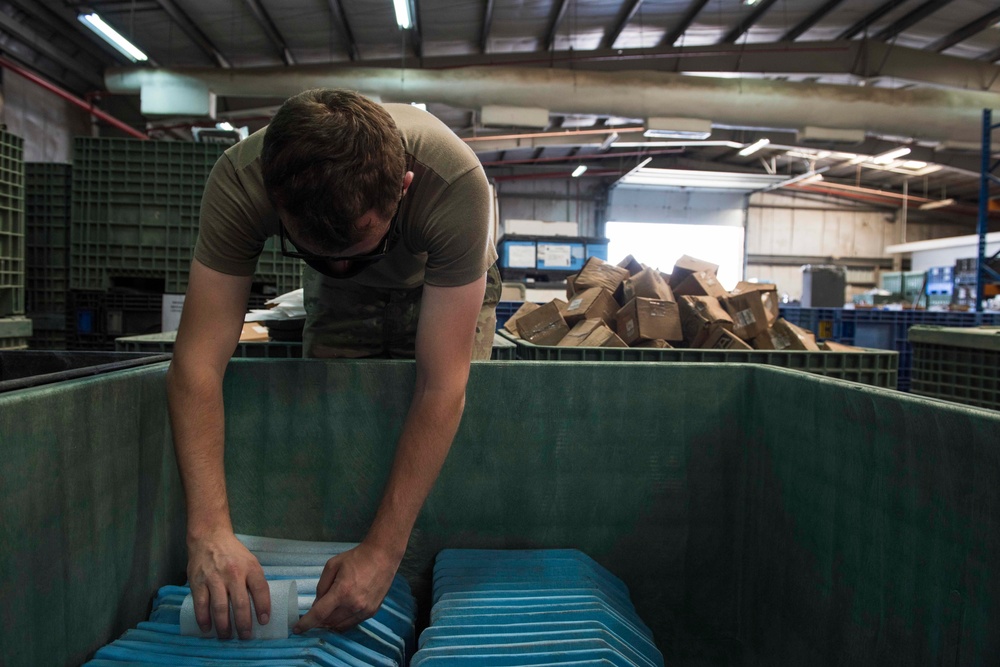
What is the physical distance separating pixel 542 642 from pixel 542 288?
24.9 ft

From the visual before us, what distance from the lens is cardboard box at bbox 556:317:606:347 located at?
261cm

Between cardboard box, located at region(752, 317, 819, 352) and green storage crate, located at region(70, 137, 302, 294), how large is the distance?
10.8 feet

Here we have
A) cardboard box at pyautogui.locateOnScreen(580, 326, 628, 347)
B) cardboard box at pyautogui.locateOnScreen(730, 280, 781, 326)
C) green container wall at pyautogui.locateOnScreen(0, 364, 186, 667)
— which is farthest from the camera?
cardboard box at pyautogui.locateOnScreen(730, 280, 781, 326)

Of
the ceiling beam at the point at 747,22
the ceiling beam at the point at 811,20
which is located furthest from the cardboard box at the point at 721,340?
the ceiling beam at the point at 811,20

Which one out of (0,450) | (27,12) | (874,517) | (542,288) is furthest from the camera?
(542,288)

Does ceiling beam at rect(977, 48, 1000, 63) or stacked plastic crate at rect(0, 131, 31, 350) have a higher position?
ceiling beam at rect(977, 48, 1000, 63)

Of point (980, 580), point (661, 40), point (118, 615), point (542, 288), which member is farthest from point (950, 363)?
point (661, 40)

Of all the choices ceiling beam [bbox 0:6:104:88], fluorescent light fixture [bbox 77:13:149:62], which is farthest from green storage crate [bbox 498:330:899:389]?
ceiling beam [bbox 0:6:104:88]

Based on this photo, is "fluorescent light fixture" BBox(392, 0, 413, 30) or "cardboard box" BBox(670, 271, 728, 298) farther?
"fluorescent light fixture" BBox(392, 0, 413, 30)

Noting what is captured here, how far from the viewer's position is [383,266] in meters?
1.54

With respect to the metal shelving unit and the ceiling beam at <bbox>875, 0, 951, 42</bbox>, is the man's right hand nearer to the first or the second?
the metal shelving unit

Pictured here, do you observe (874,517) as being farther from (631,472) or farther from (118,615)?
(118,615)

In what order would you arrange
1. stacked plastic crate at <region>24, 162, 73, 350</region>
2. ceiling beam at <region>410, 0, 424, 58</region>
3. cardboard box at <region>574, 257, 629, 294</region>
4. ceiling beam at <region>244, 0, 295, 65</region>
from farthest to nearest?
ceiling beam at <region>410, 0, 424, 58</region>
ceiling beam at <region>244, 0, 295, 65</region>
stacked plastic crate at <region>24, 162, 73, 350</region>
cardboard box at <region>574, 257, 629, 294</region>

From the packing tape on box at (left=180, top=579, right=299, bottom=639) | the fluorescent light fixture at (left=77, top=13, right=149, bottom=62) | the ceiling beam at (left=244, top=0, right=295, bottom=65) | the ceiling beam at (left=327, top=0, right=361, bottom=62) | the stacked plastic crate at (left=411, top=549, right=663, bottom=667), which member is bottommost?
the stacked plastic crate at (left=411, top=549, right=663, bottom=667)
